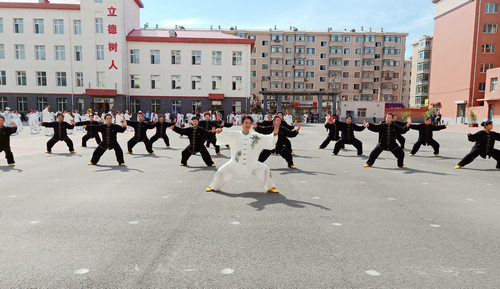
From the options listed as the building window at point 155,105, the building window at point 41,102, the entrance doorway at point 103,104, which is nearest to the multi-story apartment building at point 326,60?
the building window at point 155,105

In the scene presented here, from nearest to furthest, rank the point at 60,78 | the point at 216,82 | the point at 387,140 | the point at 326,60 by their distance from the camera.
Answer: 1. the point at 387,140
2. the point at 60,78
3. the point at 216,82
4. the point at 326,60

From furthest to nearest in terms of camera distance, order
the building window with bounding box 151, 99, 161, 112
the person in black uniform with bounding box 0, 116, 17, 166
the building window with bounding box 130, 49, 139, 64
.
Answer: the building window with bounding box 151, 99, 161, 112
the building window with bounding box 130, 49, 139, 64
the person in black uniform with bounding box 0, 116, 17, 166

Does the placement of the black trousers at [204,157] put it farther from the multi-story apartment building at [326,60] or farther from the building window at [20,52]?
the multi-story apartment building at [326,60]

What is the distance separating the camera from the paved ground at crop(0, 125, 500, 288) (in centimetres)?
330

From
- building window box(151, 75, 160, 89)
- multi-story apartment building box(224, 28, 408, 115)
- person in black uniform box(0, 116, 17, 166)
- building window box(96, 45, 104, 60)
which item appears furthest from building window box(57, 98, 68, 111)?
multi-story apartment building box(224, 28, 408, 115)

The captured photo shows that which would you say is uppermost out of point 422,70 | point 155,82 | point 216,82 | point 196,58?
point 422,70

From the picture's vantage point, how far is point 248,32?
67562 millimetres

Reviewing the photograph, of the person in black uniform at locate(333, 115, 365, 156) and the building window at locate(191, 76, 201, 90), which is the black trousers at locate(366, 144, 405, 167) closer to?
the person in black uniform at locate(333, 115, 365, 156)

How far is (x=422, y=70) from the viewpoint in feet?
217

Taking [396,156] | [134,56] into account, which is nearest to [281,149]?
[396,156]

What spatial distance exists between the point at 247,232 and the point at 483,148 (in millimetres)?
9250

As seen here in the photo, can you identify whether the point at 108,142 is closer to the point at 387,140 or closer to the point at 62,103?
the point at 387,140

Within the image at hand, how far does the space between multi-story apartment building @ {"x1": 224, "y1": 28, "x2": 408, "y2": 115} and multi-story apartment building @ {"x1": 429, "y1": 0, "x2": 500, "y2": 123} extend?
732 inches

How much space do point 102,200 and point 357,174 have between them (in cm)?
607
